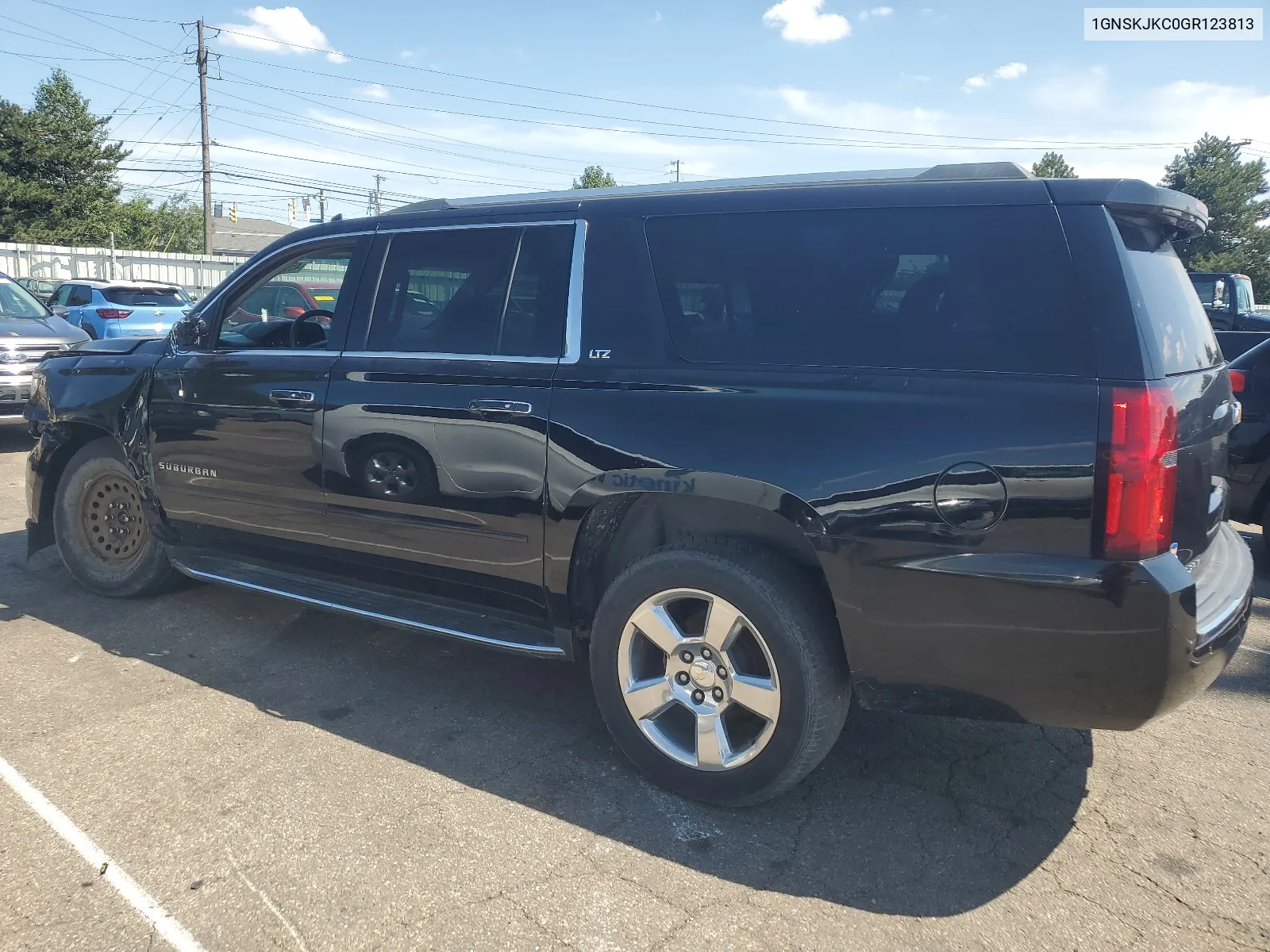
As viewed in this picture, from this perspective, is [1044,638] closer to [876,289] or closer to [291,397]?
[876,289]

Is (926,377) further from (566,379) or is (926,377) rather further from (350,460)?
(350,460)

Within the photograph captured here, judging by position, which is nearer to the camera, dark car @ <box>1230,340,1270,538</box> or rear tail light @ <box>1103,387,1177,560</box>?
rear tail light @ <box>1103,387,1177,560</box>

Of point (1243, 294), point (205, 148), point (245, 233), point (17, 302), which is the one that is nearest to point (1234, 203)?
point (1243, 294)

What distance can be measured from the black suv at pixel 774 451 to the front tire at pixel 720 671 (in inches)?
0.4

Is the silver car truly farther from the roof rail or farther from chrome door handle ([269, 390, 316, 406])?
the roof rail

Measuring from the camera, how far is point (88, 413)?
487 centimetres

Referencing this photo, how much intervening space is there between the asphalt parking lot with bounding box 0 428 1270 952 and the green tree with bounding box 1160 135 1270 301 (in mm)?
55379

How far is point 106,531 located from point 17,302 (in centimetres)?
744

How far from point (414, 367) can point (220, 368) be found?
118cm

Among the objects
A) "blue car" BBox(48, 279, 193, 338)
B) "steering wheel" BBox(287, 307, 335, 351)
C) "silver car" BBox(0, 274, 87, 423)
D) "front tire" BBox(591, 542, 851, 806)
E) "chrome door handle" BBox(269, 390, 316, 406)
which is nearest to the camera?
"front tire" BBox(591, 542, 851, 806)

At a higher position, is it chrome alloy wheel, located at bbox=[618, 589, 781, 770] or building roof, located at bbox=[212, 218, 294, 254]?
building roof, located at bbox=[212, 218, 294, 254]

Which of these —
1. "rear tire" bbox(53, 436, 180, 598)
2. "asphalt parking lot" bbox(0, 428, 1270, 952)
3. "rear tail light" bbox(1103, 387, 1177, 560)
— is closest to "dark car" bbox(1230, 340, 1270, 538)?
"asphalt parking lot" bbox(0, 428, 1270, 952)

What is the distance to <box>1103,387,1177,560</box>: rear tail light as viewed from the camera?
2.48m

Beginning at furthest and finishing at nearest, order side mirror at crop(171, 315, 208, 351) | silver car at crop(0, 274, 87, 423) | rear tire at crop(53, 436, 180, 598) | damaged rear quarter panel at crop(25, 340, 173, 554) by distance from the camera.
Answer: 1. silver car at crop(0, 274, 87, 423)
2. rear tire at crop(53, 436, 180, 598)
3. damaged rear quarter panel at crop(25, 340, 173, 554)
4. side mirror at crop(171, 315, 208, 351)
